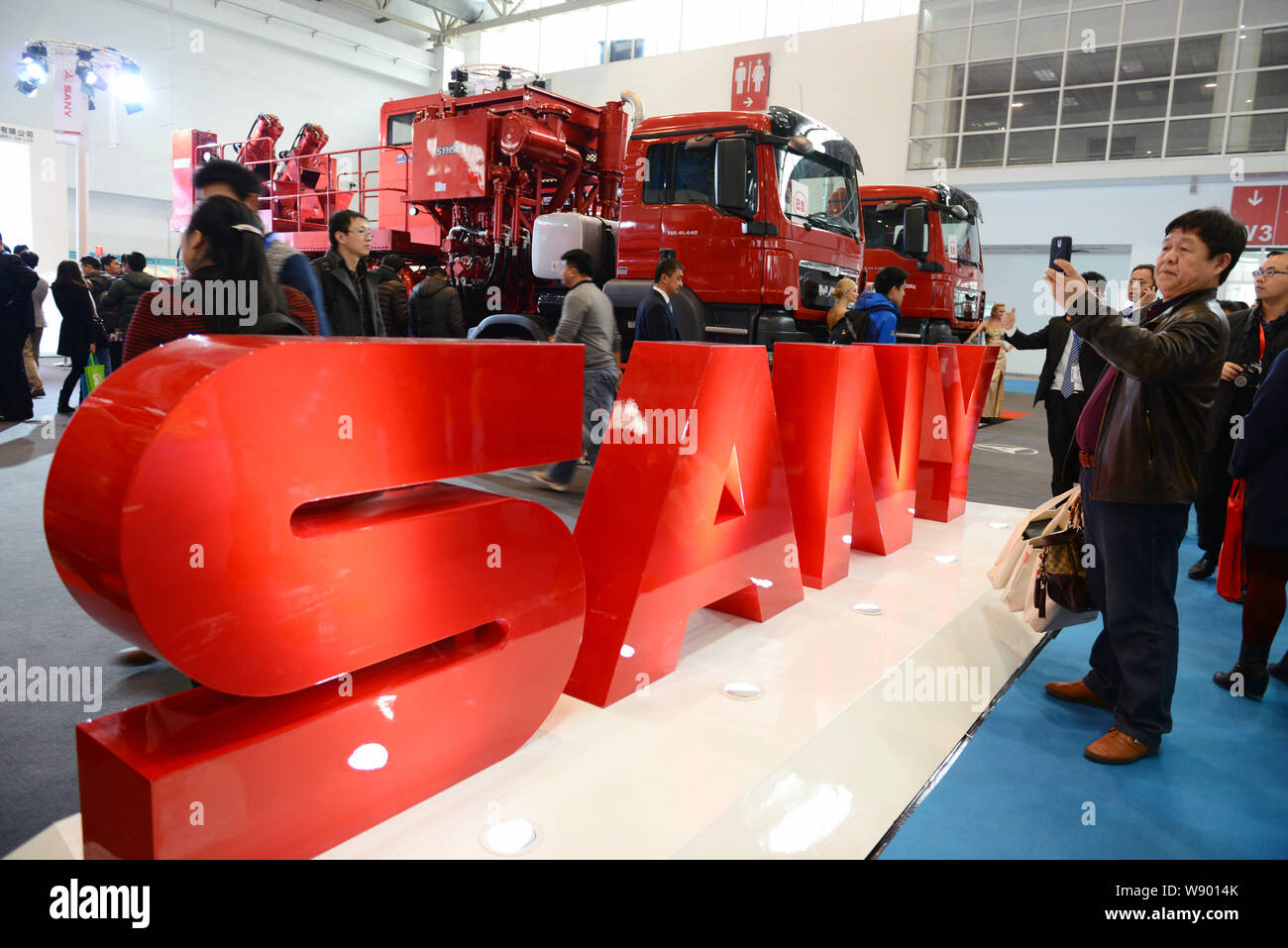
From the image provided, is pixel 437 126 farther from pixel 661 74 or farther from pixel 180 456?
pixel 661 74

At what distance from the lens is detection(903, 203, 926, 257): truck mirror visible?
9680mm

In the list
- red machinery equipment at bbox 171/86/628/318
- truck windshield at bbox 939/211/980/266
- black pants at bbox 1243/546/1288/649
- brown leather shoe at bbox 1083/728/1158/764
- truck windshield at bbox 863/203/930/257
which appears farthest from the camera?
truck windshield at bbox 939/211/980/266

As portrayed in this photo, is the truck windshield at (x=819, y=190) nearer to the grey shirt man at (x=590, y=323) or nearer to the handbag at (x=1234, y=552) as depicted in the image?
the grey shirt man at (x=590, y=323)

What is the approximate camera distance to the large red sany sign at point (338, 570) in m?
1.46

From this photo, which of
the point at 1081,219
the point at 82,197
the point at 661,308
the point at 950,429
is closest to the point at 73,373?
the point at 82,197

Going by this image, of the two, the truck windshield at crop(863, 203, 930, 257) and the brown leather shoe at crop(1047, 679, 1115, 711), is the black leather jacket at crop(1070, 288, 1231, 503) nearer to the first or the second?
the brown leather shoe at crop(1047, 679, 1115, 711)

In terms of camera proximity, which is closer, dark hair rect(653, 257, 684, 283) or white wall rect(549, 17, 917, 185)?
dark hair rect(653, 257, 684, 283)

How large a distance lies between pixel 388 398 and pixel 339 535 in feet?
1.03

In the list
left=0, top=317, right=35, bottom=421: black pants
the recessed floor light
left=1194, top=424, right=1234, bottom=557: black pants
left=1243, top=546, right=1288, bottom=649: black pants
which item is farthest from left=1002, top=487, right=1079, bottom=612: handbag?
left=0, top=317, right=35, bottom=421: black pants

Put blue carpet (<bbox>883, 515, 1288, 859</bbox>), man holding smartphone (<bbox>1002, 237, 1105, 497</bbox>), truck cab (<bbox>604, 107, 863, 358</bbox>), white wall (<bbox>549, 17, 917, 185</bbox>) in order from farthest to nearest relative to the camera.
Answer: white wall (<bbox>549, 17, 917, 185</bbox>), truck cab (<bbox>604, 107, 863, 358</bbox>), man holding smartphone (<bbox>1002, 237, 1105, 497</bbox>), blue carpet (<bbox>883, 515, 1288, 859</bbox>)

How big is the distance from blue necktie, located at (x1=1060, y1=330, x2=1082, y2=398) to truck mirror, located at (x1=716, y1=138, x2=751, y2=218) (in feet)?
7.90

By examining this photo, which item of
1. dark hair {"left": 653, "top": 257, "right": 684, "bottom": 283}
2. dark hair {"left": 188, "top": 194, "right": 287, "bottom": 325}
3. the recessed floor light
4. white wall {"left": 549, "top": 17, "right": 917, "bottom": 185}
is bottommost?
the recessed floor light

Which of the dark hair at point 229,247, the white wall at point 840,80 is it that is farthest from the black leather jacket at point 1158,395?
the white wall at point 840,80
